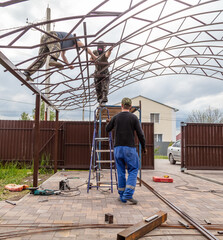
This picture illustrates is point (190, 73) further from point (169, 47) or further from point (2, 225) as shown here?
point (2, 225)

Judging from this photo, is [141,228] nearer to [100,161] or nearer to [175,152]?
[100,161]

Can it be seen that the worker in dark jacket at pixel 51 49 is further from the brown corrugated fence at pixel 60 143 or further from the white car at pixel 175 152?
the white car at pixel 175 152

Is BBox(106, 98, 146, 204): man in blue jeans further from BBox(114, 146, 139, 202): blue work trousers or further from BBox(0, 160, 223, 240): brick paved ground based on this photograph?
BBox(0, 160, 223, 240): brick paved ground

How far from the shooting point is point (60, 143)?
11.4 metres

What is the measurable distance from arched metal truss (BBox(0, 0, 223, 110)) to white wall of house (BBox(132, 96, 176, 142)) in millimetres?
19969

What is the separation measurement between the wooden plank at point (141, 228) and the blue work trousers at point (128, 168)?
3.79 feet

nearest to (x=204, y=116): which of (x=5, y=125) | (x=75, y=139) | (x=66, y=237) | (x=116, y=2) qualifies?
(x=75, y=139)

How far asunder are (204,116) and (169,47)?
27448 mm

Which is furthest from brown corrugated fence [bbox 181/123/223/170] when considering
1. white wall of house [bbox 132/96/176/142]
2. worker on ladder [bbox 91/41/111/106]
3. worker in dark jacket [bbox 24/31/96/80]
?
white wall of house [bbox 132/96/176/142]

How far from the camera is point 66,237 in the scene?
298cm

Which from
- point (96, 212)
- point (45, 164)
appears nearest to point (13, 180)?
point (45, 164)

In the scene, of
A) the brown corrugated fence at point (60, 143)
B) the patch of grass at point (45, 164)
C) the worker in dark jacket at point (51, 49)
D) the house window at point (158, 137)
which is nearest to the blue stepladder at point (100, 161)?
the brown corrugated fence at point (60, 143)

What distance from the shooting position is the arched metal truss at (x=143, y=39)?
193 inches

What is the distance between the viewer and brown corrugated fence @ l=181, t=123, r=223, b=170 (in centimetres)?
1134
